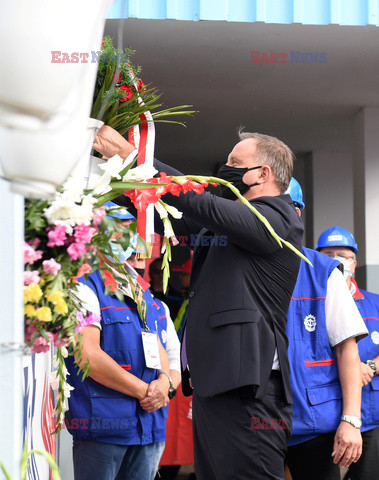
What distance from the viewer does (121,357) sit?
10.5ft

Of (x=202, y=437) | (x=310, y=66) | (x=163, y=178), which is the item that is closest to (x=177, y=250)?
(x=310, y=66)

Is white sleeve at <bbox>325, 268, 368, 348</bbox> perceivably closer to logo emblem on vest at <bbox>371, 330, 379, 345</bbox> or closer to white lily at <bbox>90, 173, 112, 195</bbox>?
logo emblem on vest at <bbox>371, 330, 379, 345</bbox>

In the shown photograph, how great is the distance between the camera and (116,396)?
312cm

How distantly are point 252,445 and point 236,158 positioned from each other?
118 centimetres

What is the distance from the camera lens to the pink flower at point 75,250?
155 centimetres

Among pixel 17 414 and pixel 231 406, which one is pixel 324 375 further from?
pixel 17 414

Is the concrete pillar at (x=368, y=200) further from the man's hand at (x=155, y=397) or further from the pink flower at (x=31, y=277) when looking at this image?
the pink flower at (x=31, y=277)

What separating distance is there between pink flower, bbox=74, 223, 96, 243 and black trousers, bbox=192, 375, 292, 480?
1214mm

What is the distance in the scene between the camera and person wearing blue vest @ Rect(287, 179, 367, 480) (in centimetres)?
322

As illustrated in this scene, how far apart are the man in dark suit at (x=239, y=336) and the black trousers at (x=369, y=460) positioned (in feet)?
3.92

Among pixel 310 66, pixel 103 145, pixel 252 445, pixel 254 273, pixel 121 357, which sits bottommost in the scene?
pixel 252 445

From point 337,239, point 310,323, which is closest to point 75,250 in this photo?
point 310,323

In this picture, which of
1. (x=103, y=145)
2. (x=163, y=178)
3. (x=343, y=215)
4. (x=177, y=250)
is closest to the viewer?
(x=163, y=178)

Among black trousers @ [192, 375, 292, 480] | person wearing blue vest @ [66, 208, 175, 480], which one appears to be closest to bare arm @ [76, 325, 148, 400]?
person wearing blue vest @ [66, 208, 175, 480]
